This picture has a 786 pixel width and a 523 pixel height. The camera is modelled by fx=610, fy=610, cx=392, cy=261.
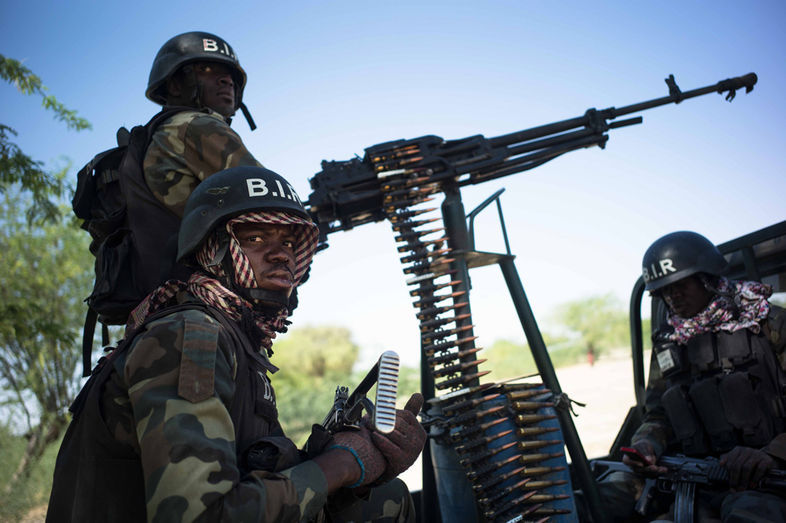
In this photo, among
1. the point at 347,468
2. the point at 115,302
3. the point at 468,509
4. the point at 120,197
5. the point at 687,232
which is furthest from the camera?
the point at 687,232

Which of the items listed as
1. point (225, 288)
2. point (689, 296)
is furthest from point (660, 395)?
point (225, 288)

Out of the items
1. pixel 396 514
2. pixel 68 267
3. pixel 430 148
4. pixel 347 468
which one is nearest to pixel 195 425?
pixel 347 468

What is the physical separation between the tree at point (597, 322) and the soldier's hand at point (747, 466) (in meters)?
36.8

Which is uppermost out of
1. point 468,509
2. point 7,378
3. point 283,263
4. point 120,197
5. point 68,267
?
point 68,267

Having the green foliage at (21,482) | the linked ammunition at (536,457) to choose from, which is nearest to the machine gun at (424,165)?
the linked ammunition at (536,457)

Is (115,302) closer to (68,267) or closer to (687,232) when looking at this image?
(687,232)

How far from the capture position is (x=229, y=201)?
2549 mm

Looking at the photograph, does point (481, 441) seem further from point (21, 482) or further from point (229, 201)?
point (21, 482)

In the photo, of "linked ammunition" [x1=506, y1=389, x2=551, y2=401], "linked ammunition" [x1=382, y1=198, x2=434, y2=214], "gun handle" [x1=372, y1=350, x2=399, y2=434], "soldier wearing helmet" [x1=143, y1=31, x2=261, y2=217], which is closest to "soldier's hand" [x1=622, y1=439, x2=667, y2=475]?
"linked ammunition" [x1=506, y1=389, x2=551, y2=401]

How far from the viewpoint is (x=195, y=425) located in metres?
1.77

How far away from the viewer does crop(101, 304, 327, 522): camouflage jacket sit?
1.69 metres

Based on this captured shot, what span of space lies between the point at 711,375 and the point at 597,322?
3843 cm

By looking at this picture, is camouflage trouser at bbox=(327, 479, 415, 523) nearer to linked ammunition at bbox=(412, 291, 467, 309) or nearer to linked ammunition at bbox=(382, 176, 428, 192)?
linked ammunition at bbox=(412, 291, 467, 309)

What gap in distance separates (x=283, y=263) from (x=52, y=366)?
1574 cm
